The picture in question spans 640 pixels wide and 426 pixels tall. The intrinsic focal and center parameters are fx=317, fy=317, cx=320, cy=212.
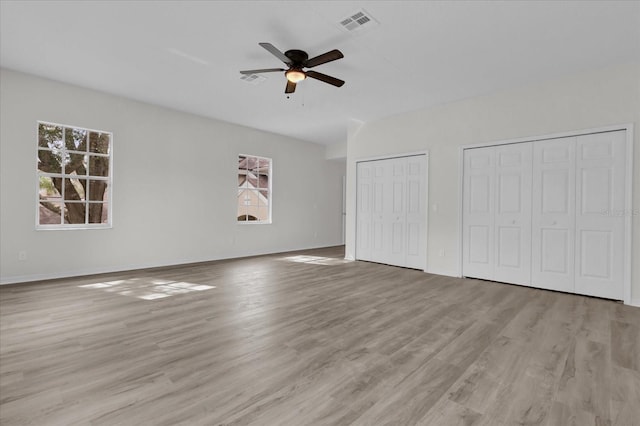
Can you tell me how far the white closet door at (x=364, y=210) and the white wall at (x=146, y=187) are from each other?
7.06 ft

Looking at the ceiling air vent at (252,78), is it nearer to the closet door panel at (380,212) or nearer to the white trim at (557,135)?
the closet door panel at (380,212)

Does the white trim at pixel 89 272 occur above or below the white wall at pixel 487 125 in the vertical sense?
below

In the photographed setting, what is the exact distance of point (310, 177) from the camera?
880 cm

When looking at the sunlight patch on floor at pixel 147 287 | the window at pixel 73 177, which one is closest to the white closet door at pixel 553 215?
the sunlight patch on floor at pixel 147 287

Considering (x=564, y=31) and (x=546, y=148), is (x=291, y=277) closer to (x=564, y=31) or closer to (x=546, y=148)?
(x=546, y=148)

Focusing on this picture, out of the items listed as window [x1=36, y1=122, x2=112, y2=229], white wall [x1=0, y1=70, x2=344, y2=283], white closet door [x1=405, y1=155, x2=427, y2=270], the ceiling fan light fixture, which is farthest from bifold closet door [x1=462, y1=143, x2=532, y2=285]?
window [x1=36, y1=122, x2=112, y2=229]

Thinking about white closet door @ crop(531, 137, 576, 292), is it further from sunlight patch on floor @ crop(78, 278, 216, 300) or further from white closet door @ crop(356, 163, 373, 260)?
sunlight patch on floor @ crop(78, 278, 216, 300)

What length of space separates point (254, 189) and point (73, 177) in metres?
3.46

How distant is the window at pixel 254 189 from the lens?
7355mm

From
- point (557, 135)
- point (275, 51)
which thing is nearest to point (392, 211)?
point (557, 135)

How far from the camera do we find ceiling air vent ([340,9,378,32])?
3032 millimetres

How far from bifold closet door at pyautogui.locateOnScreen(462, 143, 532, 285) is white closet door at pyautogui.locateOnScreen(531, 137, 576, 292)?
3.9 inches

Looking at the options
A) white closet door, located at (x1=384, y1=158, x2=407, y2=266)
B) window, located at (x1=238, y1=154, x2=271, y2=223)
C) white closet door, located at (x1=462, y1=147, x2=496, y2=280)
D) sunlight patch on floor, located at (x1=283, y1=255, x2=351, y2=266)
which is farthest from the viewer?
window, located at (x1=238, y1=154, x2=271, y2=223)

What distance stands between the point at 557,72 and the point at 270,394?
198 inches
